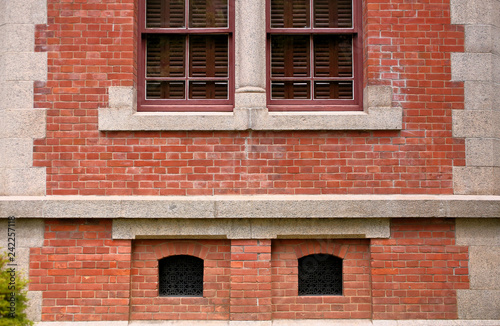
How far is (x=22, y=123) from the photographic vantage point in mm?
4750

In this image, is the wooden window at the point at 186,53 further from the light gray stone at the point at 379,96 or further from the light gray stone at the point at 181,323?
the light gray stone at the point at 181,323

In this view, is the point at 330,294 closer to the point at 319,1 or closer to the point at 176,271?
the point at 176,271

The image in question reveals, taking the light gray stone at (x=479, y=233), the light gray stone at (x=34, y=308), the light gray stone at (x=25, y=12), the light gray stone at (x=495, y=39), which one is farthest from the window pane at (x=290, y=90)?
the light gray stone at (x=34, y=308)

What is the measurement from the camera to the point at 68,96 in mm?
4816

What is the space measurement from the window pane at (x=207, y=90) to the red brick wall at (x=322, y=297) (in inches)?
70.3

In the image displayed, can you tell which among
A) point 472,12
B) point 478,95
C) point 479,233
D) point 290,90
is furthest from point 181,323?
point 472,12

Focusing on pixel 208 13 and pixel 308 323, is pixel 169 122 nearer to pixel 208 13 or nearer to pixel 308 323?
pixel 208 13

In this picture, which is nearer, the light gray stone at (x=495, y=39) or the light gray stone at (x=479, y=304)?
the light gray stone at (x=479, y=304)

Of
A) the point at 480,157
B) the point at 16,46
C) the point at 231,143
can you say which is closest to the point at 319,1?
the point at 231,143

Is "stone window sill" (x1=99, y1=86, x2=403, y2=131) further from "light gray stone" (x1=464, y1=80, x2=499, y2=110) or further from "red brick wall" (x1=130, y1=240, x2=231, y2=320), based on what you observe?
"red brick wall" (x1=130, y1=240, x2=231, y2=320)

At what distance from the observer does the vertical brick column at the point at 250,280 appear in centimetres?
464

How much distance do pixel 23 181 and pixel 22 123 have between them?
629mm

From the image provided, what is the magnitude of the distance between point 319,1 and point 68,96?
3.05 meters

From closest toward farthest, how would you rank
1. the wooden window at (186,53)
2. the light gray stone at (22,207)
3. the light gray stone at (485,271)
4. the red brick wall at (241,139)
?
the light gray stone at (22,207) < the light gray stone at (485,271) < the red brick wall at (241,139) < the wooden window at (186,53)
